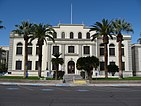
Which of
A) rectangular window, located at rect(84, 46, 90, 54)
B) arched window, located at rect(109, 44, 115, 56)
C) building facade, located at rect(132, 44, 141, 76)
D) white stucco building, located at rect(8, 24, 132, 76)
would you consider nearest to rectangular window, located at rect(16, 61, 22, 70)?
white stucco building, located at rect(8, 24, 132, 76)

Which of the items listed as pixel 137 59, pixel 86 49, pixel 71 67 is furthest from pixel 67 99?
pixel 137 59

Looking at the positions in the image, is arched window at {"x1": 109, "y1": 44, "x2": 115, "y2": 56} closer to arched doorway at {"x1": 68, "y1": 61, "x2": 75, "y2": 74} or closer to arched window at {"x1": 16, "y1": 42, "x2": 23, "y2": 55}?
arched doorway at {"x1": 68, "y1": 61, "x2": 75, "y2": 74}

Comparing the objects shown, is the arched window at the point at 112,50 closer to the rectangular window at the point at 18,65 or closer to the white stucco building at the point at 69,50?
the white stucco building at the point at 69,50

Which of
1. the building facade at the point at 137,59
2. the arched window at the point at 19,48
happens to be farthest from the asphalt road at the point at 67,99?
the building facade at the point at 137,59

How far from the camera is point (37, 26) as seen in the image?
41969 millimetres

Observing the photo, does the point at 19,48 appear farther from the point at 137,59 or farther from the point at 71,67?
the point at 137,59

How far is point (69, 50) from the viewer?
178 ft

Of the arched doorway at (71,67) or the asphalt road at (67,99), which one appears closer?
the asphalt road at (67,99)

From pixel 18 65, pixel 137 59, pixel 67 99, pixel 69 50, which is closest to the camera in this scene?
pixel 67 99

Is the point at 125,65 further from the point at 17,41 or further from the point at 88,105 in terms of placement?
the point at 88,105

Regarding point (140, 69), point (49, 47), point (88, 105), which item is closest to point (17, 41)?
point (49, 47)

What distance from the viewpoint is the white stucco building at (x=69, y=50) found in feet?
175

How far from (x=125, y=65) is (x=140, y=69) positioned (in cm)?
738

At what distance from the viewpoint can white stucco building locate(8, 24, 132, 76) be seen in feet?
175
